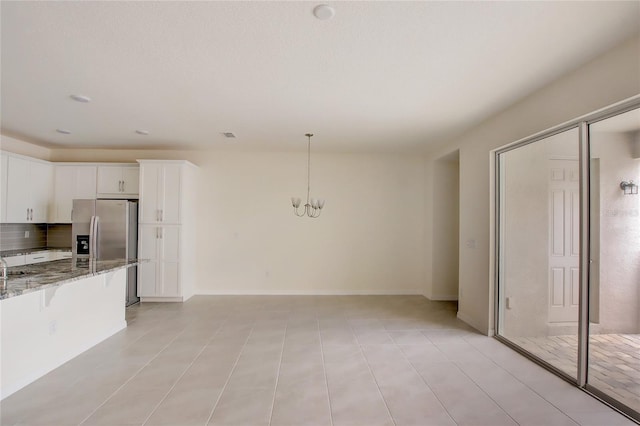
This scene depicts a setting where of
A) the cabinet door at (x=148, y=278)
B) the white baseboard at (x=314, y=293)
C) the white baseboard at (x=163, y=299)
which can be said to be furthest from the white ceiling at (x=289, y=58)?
the white baseboard at (x=314, y=293)

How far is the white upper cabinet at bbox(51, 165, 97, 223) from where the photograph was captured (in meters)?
5.30

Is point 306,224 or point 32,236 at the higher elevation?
point 306,224

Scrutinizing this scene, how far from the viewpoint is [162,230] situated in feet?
17.1

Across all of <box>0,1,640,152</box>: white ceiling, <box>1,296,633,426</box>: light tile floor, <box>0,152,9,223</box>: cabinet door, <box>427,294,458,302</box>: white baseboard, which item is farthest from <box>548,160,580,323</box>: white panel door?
<box>0,152,9,223</box>: cabinet door

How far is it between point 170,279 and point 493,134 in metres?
5.39

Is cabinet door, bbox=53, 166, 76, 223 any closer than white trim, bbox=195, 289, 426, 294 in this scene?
Yes

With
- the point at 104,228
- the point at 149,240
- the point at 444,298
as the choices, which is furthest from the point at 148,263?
the point at 444,298

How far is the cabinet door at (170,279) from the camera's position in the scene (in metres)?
5.18

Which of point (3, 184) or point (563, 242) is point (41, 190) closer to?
point (3, 184)

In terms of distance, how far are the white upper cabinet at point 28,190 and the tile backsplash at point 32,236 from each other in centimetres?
26

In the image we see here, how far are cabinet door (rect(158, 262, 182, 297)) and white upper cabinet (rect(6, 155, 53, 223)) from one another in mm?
2231

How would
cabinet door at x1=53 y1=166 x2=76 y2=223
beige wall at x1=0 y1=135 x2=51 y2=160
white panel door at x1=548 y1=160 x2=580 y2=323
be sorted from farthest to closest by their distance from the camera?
cabinet door at x1=53 y1=166 x2=76 y2=223 → beige wall at x1=0 y1=135 x2=51 y2=160 → white panel door at x1=548 y1=160 x2=580 y2=323

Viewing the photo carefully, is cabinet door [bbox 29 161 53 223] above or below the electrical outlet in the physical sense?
above

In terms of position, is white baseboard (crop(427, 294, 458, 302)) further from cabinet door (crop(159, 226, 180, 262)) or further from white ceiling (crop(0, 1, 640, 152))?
cabinet door (crop(159, 226, 180, 262))
